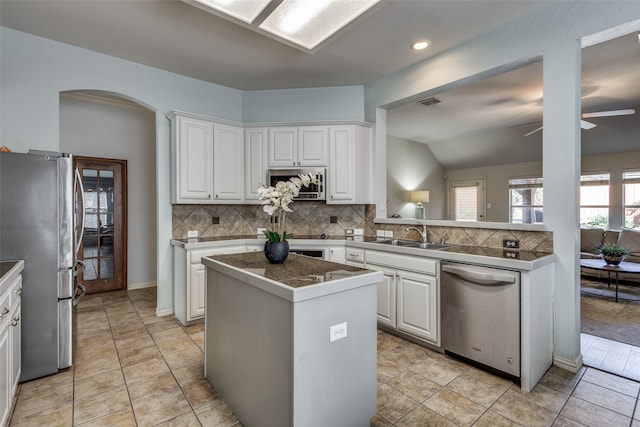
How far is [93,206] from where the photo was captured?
176 inches

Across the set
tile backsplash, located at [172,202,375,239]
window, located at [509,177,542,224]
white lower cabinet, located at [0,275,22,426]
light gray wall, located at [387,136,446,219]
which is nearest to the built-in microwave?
tile backsplash, located at [172,202,375,239]

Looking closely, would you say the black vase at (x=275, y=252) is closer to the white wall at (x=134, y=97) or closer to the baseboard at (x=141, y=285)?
the white wall at (x=134, y=97)

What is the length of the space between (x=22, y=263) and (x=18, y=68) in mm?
1987

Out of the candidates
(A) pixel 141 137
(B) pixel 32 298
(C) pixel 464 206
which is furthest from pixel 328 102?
(C) pixel 464 206

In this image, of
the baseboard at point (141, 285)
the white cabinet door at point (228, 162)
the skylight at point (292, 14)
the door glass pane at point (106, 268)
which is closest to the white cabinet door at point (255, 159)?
the white cabinet door at point (228, 162)

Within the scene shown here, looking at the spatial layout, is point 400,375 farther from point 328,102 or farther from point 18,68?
point 18,68

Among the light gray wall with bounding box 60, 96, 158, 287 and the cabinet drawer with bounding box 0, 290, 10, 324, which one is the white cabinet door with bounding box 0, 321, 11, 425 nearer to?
the cabinet drawer with bounding box 0, 290, 10, 324

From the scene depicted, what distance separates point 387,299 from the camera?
302 centimetres

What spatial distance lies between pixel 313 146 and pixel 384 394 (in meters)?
2.80

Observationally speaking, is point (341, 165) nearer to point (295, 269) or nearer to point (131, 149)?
point (295, 269)

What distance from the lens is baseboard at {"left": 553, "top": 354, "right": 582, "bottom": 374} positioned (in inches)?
91.0

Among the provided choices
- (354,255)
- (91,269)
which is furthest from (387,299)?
(91,269)

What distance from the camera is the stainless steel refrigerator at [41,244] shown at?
2.12 metres

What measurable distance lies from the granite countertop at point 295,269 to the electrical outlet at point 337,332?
23 centimetres
